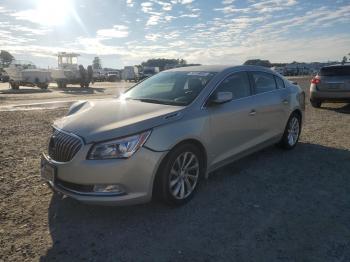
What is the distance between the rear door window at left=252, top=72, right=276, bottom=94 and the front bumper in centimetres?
261

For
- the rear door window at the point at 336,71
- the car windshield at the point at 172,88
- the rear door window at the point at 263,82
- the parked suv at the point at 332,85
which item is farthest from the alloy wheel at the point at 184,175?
the rear door window at the point at 336,71

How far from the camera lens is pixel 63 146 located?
3814 mm

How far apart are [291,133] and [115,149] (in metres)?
4.29

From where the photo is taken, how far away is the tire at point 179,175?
3.92 metres

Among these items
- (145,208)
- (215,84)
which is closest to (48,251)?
(145,208)

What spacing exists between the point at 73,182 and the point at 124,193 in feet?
1.78

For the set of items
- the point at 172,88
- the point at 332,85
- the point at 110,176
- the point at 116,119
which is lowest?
the point at 110,176

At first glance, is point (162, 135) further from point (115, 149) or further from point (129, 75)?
point (129, 75)

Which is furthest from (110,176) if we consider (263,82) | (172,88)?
(263,82)

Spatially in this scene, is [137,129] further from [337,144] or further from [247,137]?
[337,144]

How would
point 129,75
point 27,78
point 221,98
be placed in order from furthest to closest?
point 129,75
point 27,78
point 221,98

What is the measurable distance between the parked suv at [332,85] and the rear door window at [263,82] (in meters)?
7.32

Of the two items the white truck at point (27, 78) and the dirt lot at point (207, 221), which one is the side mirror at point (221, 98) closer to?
the dirt lot at point (207, 221)

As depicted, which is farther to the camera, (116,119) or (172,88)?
(172,88)
